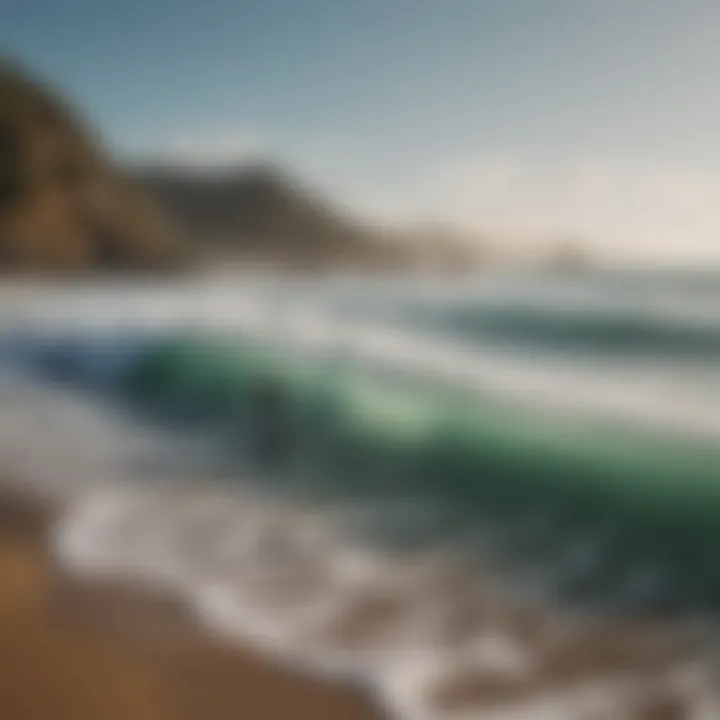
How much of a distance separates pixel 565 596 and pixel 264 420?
5.39ft

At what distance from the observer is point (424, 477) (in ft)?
7.25

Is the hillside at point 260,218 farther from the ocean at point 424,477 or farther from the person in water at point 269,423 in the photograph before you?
the person in water at point 269,423

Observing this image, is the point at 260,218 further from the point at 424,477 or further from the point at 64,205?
the point at 424,477

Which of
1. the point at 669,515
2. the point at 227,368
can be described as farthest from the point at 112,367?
the point at 669,515

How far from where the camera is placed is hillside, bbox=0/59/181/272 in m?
3.50

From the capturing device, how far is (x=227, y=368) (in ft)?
12.2

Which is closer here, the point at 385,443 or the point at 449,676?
the point at 449,676

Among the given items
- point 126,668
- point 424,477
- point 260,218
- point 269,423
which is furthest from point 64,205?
point 126,668

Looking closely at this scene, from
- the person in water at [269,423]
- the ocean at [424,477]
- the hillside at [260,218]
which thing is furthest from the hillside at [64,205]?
the person in water at [269,423]

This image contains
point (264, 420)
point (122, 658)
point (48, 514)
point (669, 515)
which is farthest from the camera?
point (264, 420)

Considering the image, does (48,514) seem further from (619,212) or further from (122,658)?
(619,212)

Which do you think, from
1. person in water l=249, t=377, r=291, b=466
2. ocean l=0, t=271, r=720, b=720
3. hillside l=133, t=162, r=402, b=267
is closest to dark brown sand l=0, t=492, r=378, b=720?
ocean l=0, t=271, r=720, b=720

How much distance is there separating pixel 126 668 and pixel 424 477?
1.25 meters

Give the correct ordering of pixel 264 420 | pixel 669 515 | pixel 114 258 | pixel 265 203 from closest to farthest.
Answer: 1. pixel 669 515
2. pixel 264 420
3. pixel 265 203
4. pixel 114 258
